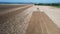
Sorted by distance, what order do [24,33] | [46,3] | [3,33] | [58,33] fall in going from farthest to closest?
[46,3] → [58,33] → [24,33] → [3,33]

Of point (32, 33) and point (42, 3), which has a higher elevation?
point (42, 3)

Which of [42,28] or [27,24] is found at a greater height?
[27,24]

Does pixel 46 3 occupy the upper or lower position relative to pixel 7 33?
upper

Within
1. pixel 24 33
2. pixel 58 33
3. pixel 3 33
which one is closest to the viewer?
pixel 3 33

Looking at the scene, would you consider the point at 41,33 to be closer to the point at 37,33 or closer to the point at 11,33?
the point at 37,33

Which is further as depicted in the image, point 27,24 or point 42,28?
point 27,24

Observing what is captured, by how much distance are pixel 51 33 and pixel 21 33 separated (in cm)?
158

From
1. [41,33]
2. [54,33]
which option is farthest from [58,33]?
[41,33]

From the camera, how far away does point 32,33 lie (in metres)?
8.02

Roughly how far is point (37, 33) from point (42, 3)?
190ft

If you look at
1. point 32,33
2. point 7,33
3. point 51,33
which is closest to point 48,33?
point 51,33

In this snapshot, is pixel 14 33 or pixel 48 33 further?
pixel 48 33

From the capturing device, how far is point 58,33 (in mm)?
8250

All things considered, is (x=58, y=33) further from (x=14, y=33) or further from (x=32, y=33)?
(x=14, y=33)
